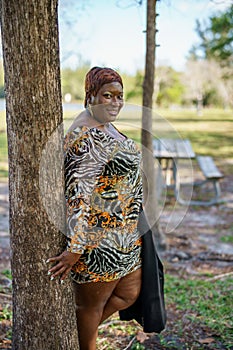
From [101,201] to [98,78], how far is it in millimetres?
574

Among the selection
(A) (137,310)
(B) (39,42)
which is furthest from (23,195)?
(A) (137,310)

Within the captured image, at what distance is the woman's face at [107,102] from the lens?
2.17 meters

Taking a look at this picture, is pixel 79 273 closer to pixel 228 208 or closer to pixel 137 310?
pixel 137 310

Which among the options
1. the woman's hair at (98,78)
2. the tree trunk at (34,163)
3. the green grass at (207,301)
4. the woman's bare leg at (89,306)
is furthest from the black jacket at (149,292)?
the green grass at (207,301)

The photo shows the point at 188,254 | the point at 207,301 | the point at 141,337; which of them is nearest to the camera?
the point at 141,337

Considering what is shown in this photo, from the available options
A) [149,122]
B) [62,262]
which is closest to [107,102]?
[62,262]

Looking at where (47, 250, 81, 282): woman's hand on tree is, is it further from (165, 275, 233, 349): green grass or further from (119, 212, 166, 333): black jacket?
(165, 275, 233, 349): green grass

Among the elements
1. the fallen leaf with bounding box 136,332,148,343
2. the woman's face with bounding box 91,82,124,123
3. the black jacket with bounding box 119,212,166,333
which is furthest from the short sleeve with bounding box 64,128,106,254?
the fallen leaf with bounding box 136,332,148,343

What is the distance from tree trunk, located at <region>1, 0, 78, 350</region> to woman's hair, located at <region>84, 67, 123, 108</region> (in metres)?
0.17

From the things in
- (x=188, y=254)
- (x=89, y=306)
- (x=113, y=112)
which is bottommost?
(x=188, y=254)

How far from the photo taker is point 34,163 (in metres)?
2.06

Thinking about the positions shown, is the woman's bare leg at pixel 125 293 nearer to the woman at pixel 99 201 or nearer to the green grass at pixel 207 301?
the woman at pixel 99 201

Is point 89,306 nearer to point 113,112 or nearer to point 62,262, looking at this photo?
point 62,262

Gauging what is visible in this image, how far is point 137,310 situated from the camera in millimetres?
2629
